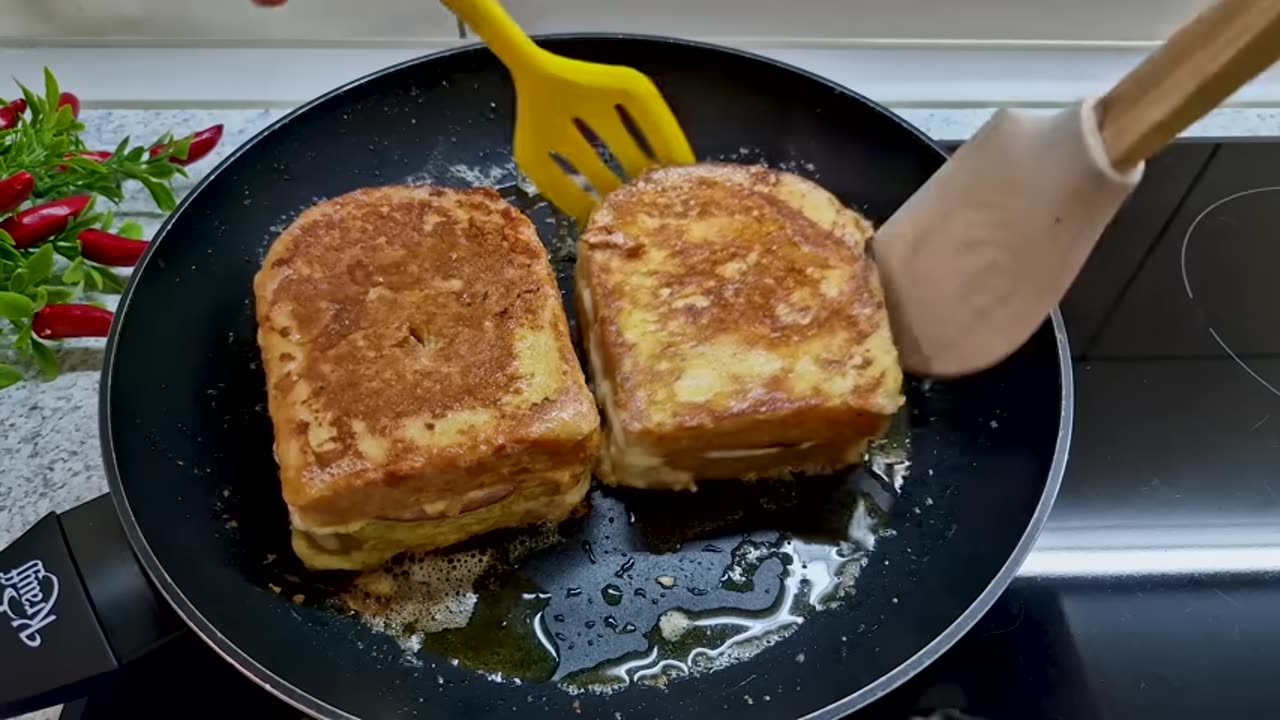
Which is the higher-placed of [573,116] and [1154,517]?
[573,116]

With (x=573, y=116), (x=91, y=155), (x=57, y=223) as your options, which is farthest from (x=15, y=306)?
(x=573, y=116)

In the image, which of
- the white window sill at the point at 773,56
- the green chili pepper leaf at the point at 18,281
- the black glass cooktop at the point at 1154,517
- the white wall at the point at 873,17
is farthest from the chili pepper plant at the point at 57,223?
the white wall at the point at 873,17

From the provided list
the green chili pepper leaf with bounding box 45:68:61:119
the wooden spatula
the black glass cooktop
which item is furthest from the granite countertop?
the wooden spatula

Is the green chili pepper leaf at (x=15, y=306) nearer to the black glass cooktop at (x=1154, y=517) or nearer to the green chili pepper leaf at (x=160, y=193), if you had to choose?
the green chili pepper leaf at (x=160, y=193)

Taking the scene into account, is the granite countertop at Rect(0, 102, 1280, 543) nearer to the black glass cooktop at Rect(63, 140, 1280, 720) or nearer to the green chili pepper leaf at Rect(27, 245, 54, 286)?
the green chili pepper leaf at Rect(27, 245, 54, 286)

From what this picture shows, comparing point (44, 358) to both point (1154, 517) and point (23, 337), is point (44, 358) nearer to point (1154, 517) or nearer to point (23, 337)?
point (23, 337)

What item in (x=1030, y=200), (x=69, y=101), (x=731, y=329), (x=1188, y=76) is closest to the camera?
(x=1188, y=76)

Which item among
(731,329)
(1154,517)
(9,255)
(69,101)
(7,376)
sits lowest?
(1154,517)

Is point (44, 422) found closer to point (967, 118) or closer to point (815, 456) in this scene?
point (815, 456)
